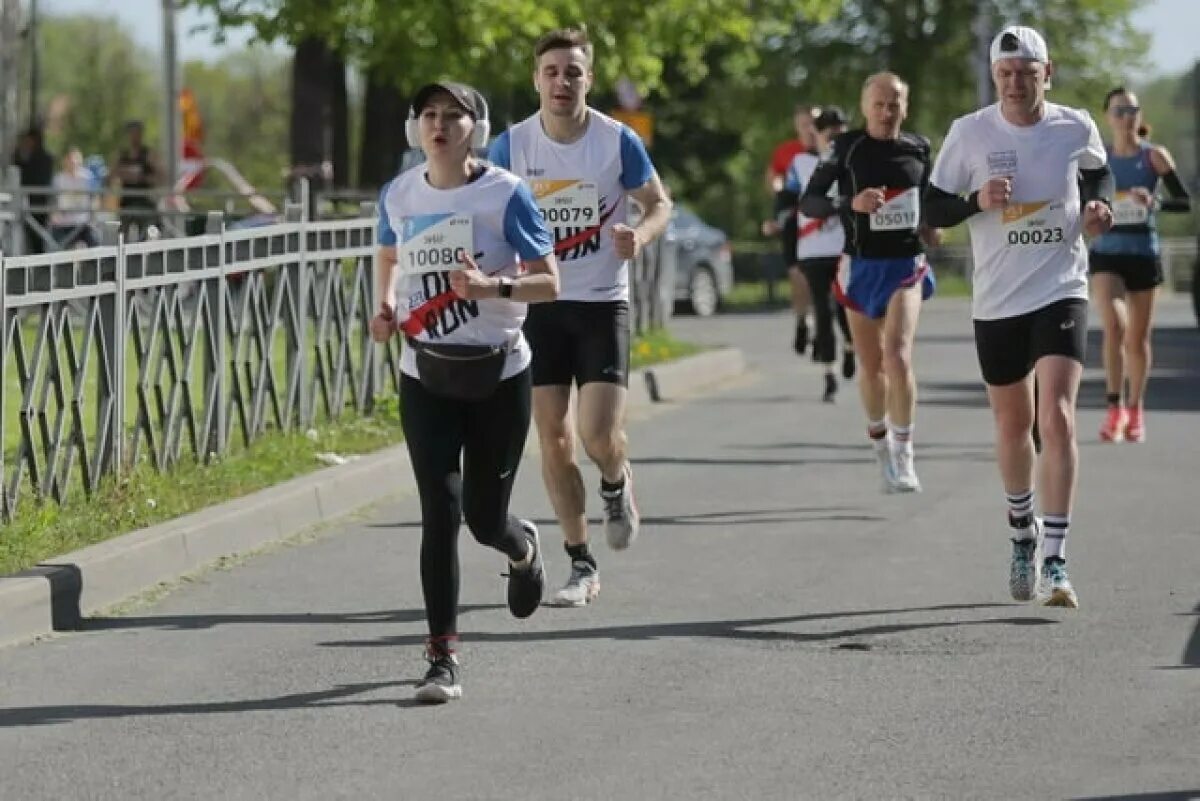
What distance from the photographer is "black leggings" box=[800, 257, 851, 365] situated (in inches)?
751

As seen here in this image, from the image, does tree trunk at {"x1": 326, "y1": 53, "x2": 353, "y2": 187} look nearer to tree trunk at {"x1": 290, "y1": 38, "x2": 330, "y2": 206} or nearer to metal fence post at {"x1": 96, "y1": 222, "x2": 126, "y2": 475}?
tree trunk at {"x1": 290, "y1": 38, "x2": 330, "y2": 206}

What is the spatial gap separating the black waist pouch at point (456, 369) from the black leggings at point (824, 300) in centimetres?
991

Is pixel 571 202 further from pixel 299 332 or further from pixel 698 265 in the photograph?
pixel 698 265

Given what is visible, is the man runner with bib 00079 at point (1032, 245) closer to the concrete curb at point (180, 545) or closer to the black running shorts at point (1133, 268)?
the concrete curb at point (180, 545)

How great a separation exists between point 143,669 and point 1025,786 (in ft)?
10.2

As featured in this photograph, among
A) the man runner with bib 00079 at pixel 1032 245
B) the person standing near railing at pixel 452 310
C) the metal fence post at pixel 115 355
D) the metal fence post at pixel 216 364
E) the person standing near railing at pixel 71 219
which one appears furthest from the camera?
the person standing near railing at pixel 71 219

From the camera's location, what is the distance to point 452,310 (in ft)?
29.0

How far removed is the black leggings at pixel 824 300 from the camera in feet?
62.6

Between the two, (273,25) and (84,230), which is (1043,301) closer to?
(84,230)

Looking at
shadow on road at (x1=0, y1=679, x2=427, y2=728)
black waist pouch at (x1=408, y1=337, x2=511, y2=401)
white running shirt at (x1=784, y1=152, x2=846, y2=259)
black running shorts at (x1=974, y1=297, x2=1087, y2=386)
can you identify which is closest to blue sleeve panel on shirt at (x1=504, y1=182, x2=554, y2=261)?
black waist pouch at (x1=408, y1=337, x2=511, y2=401)

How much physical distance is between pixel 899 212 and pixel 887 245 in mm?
170

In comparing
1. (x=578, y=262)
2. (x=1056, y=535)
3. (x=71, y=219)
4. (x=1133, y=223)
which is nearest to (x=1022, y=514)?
(x=1056, y=535)

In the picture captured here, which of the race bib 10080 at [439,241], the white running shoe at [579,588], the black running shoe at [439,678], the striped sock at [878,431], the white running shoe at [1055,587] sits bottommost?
the striped sock at [878,431]

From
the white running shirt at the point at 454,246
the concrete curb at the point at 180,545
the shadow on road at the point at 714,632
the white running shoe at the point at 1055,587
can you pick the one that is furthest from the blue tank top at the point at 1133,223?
the white running shirt at the point at 454,246
